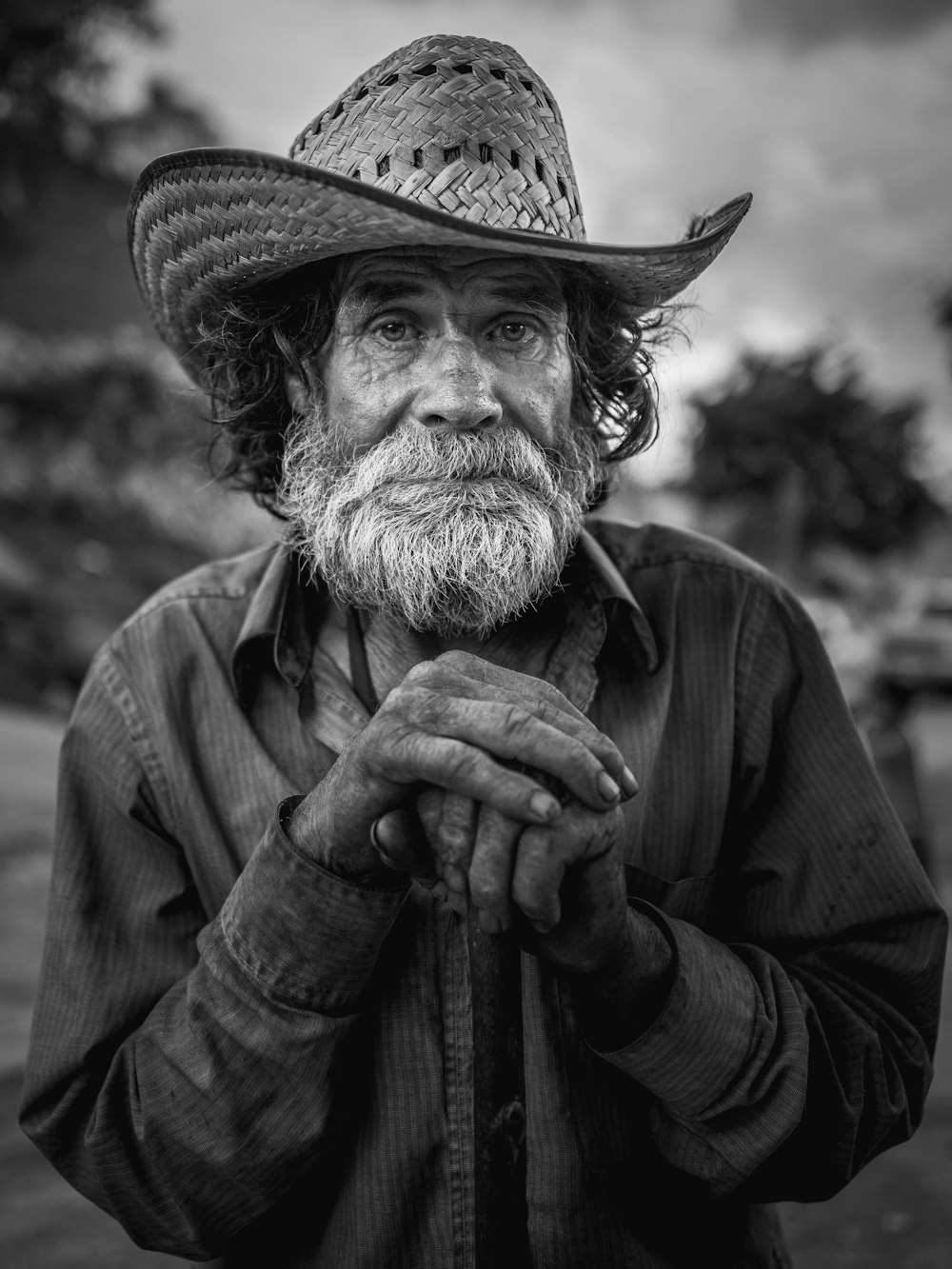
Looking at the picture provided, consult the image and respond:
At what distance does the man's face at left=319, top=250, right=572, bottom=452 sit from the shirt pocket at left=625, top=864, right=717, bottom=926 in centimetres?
73

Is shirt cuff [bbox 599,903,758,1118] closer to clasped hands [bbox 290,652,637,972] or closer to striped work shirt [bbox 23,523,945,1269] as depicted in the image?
striped work shirt [bbox 23,523,945,1269]

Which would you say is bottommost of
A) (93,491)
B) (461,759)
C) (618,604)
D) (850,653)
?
(461,759)

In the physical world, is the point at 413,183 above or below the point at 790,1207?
above

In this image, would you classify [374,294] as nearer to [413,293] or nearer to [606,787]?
[413,293]

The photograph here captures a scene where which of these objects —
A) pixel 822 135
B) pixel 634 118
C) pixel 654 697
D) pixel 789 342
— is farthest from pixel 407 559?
pixel 789 342

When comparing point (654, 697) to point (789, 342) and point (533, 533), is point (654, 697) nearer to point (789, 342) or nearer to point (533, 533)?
point (533, 533)

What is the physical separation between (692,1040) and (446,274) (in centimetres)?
119

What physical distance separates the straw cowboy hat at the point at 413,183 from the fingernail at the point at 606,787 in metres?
0.76

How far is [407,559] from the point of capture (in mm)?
1516

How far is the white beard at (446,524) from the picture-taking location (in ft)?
4.91

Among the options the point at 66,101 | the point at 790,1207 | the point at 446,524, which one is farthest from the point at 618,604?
the point at 66,101

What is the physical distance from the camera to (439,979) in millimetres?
1397

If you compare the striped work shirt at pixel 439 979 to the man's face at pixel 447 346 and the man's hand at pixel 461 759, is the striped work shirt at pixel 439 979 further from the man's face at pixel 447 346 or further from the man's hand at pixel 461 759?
the man's face at pixel 447 346

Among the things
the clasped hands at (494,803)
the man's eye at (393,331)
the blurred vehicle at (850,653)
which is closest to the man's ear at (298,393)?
the man's eye at (393,331)
